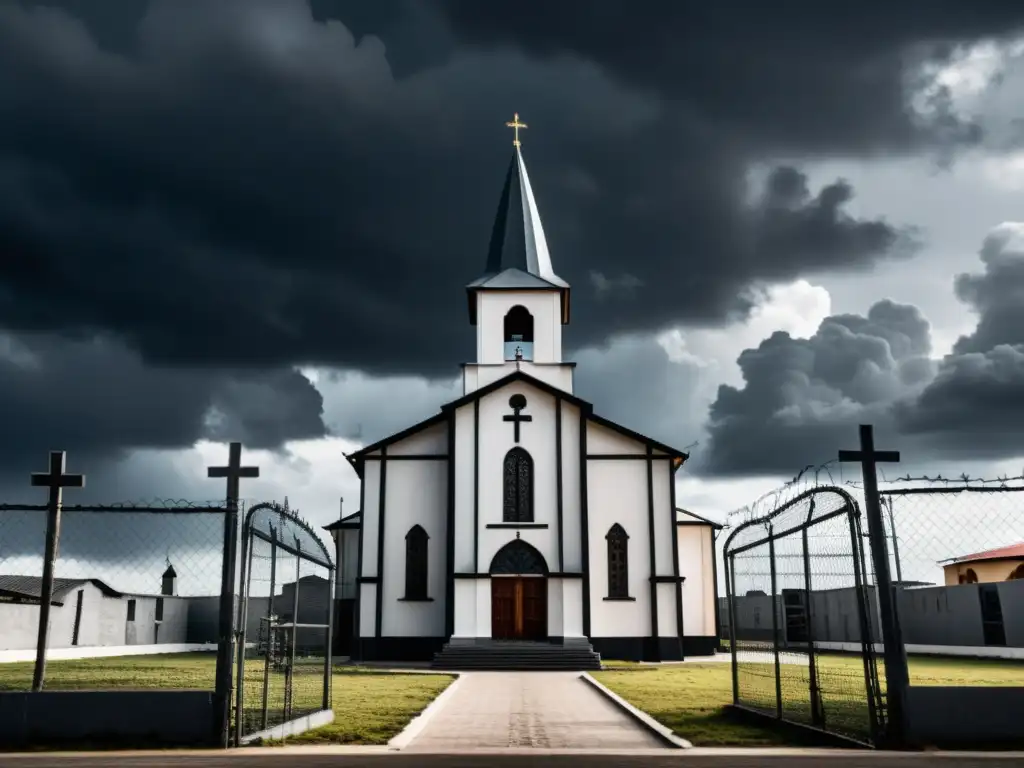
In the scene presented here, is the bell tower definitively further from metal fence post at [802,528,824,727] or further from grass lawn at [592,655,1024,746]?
metal fence post at [802,528,824,727]

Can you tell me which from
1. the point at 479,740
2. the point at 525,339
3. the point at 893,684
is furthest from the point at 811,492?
the point at 525,339

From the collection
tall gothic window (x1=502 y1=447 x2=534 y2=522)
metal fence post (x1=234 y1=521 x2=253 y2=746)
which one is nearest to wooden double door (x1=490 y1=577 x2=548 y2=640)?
tall gothic window (x1=502 y1=447 x2=534 y2=522)

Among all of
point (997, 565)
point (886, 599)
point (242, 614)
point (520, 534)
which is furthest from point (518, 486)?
point (997, 565)

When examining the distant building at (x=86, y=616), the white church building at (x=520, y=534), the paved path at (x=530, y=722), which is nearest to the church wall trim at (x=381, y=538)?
the white church building at (x=520, y=534)

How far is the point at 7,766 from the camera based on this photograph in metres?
9.40

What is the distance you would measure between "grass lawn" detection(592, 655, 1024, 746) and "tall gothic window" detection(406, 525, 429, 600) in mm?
6826

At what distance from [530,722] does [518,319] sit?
25.5m

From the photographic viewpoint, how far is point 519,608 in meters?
31.5

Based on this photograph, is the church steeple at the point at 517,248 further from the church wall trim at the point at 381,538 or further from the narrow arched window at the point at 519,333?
the church wall trim at the point at 381,538

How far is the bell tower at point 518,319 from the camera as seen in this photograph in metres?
37.3

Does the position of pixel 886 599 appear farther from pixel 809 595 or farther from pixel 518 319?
pixel 518 319

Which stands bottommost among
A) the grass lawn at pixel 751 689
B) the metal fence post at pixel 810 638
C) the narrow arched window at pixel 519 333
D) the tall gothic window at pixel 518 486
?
the grass lawn at pixel 751 689

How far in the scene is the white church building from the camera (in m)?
31.4

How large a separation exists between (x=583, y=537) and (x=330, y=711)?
725 inches
